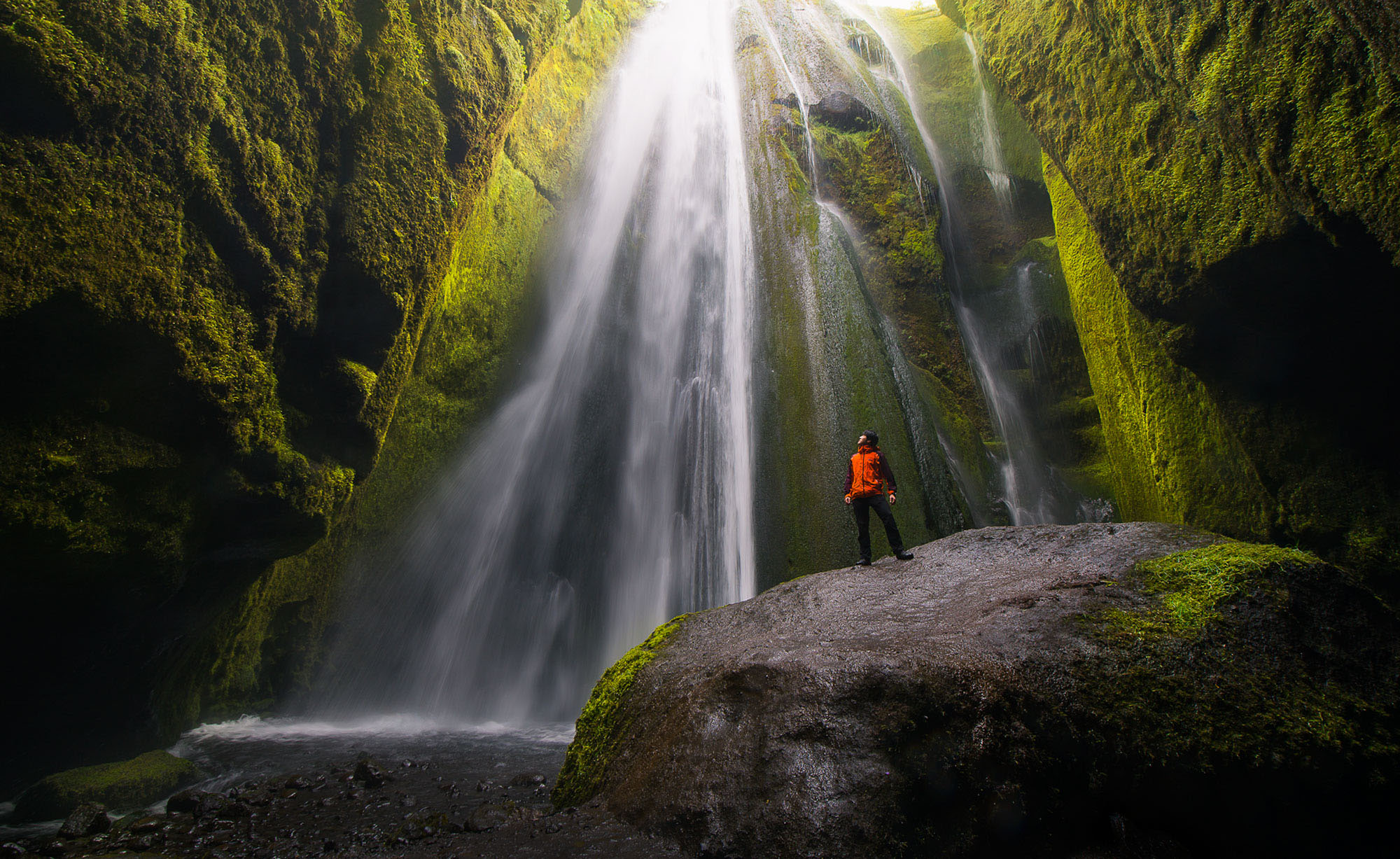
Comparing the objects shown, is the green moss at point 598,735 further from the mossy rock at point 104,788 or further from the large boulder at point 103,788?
the mossy rock at point 104,788

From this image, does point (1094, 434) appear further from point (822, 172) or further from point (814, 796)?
point (814, 796)

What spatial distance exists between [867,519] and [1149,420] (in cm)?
567

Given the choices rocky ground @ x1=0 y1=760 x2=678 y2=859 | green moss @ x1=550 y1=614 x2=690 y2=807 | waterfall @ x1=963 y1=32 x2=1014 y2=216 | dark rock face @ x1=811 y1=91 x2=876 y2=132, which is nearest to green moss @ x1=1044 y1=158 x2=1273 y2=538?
waterfall @ x1=963 y1=32 x2=1014 y2=216

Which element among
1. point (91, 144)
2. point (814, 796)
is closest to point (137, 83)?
point (91, 144)

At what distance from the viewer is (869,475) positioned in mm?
5660

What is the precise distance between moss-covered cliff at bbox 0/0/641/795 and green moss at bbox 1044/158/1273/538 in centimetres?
980

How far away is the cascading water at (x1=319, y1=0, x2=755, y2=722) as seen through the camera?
30.3 feet

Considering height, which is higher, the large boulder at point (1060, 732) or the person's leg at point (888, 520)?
the person's leg at point (888, 520)

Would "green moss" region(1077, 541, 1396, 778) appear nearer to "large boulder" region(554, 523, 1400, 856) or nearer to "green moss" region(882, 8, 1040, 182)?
"large boulder" region(554, 523, 1400, 856)

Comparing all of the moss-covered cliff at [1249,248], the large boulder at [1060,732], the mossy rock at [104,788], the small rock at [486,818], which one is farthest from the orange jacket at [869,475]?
the mossy rock at [104,788]

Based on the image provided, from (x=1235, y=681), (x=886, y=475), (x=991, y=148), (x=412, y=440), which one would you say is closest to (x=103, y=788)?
(x=412, y=440)

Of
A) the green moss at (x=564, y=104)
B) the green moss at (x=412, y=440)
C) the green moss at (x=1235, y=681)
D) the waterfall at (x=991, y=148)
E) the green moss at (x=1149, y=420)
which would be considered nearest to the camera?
the green moss at (x=1235, y=681)

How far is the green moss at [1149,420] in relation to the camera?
23.5 ft

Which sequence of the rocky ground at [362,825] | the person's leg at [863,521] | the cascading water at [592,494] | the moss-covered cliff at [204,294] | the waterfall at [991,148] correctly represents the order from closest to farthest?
the rocky ground at [362,825] → the moss-covered cliff at [204,294] → the person's leg at [863,521] → the cascading water at [592,494] → the waterfall at [991,148]
